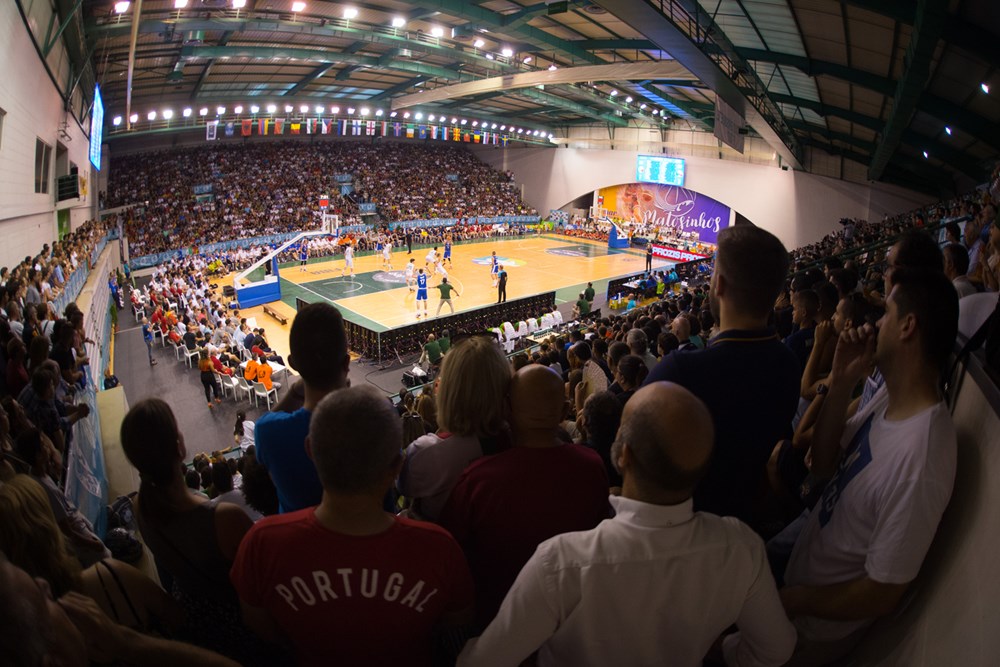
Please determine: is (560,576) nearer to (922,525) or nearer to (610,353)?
(922,525)

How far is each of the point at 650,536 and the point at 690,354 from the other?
A: 0.74 meters

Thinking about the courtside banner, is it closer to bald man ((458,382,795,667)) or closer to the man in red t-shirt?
bald man ((458,382,795,667))

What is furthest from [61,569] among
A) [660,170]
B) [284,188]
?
[660,170]

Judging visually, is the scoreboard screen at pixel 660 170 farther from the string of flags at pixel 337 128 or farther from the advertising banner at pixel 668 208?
the string of flags at pixel 337 128

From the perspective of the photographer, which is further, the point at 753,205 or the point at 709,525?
the point at 753,205

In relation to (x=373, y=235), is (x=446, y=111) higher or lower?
higher

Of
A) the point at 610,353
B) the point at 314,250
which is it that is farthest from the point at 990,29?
the point at 314,250

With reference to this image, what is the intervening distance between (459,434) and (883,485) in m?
1.41

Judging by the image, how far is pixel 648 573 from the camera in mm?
1456

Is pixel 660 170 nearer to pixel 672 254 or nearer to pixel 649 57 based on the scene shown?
pixel 672 254

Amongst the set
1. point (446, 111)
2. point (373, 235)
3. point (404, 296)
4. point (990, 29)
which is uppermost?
point (446, 111)

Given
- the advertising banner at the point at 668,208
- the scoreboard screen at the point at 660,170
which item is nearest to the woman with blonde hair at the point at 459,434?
the advertising banner at the point at 668,208

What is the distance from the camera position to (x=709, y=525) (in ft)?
4.92

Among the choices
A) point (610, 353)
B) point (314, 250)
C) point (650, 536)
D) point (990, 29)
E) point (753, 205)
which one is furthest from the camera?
point (753, 205)
